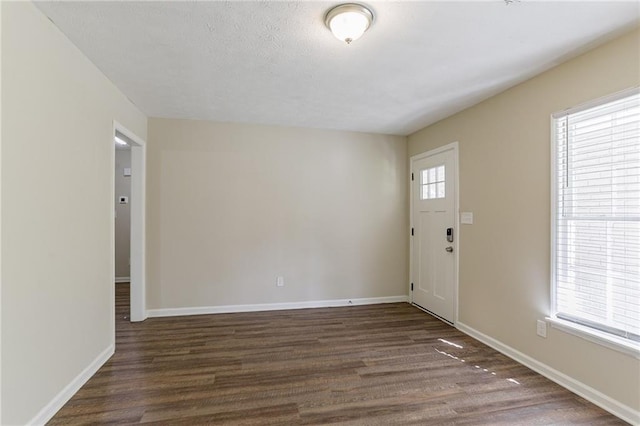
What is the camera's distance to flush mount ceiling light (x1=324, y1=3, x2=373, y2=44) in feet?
5.63

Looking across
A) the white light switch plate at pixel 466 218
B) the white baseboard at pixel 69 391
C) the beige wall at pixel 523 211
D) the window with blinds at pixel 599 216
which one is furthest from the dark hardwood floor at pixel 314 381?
the white light switch plate at pixel 466 218

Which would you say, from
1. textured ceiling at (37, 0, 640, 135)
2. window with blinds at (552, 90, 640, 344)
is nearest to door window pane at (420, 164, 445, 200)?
textured ceiling at (37, 0, 640, 135)

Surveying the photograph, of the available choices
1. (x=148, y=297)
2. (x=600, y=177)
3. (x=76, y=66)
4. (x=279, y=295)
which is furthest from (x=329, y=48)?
(x=148, y=297)

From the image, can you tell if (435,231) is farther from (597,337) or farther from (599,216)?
(597,337)

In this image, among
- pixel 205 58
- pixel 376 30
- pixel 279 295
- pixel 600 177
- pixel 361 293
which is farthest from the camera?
pixel 361 293

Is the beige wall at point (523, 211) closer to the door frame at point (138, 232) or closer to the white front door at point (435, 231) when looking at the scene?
the white front door at point (435, 231)

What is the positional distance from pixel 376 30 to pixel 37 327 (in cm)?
276

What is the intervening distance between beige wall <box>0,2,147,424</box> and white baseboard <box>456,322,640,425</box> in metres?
3.56

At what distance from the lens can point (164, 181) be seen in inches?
151

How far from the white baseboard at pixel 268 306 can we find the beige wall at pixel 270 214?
6cm

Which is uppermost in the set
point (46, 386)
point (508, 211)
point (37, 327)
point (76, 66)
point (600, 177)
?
point (76, 66)

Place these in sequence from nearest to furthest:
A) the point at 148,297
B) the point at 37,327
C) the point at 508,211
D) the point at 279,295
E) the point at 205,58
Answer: the point at 37,327, the point at 205,58, the point at 508,211, the point at 148,297, the point at 279,295

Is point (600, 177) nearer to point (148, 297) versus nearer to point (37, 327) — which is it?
point (37, 327)

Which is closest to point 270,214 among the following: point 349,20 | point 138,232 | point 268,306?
point 268,306
